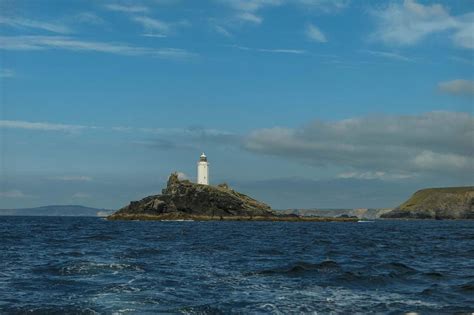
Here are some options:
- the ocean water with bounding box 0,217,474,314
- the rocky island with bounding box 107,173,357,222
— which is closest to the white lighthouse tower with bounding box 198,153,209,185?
the rocky island with bounding box 107,173,357,222

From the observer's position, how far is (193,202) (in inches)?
7239

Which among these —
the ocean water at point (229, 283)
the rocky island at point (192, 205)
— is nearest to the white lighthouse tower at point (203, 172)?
the rocky island at point (192, 205)

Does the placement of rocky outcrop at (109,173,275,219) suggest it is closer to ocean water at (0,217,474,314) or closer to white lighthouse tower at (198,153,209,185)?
white lighthouse tower at (198,153,209,185)

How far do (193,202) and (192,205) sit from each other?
106cm

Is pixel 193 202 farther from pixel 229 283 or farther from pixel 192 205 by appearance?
pixel 229 283

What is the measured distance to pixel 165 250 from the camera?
47531 mm

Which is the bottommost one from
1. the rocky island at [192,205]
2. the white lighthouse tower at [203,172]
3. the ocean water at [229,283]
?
the ocean water at [229,283]

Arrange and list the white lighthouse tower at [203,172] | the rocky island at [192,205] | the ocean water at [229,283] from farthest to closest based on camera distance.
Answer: the white lighthouse tower at [203,172] → the rocky island at [192,205] → the ocean water at [229,283]

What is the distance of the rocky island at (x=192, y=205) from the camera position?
182 metres

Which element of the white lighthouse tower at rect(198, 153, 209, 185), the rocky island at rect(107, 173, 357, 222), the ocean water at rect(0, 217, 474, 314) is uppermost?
the white lighthouse tower at rect(198, 153, 209, 185)

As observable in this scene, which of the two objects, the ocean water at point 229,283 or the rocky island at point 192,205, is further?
the rocky island at point 192,205

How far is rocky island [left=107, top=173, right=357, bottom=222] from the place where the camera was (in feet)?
597

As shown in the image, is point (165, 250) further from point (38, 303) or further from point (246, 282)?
point (38, 303)

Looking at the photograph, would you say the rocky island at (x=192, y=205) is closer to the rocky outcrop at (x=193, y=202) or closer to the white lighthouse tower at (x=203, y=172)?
the rocky outcrop at (x=193, y=202)
